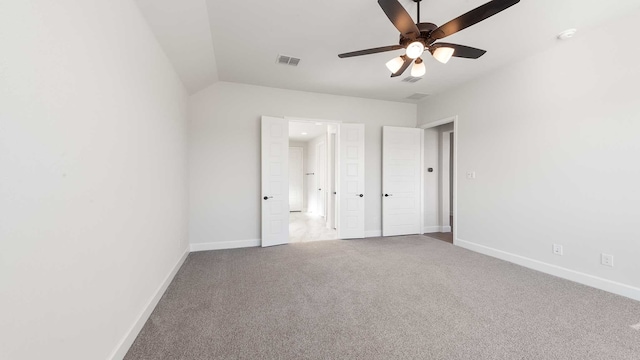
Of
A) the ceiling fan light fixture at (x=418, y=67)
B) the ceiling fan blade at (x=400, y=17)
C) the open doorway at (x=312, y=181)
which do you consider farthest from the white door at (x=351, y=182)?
the ceiling fan blade at (x=400, y=17)

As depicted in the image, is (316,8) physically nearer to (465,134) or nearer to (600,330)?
(465,134)

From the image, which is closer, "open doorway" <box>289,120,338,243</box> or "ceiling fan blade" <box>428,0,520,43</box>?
"ceiling fan blade" <box>428,0,520,43</box>

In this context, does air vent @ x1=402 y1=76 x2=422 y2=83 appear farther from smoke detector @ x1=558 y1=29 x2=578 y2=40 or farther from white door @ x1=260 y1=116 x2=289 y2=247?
white door @ x1=260 y1=116 x2=289 y2=247

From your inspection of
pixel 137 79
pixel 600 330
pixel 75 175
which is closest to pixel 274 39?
pixel 137 79

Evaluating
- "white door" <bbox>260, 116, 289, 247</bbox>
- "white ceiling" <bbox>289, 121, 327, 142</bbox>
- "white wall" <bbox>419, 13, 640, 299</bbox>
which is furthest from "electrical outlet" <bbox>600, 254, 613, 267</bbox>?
"white ceiling" <bbox>289, 121, 327, 142</bbox>

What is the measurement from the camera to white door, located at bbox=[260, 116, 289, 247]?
4.30m

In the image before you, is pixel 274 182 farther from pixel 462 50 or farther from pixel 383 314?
pixel 462 50

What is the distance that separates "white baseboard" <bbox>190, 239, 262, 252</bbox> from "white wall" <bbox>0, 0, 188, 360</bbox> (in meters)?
1.83

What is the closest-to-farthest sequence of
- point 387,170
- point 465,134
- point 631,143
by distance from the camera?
point 631,143 → point 465,134 → point 387,170

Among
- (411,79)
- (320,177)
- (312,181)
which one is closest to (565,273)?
(411,79)

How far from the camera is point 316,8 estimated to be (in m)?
2.38

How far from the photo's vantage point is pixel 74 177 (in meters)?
1.26

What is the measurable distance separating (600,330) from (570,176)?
171 centimetres

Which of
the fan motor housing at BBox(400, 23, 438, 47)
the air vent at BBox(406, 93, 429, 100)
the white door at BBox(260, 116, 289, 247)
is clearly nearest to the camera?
the fan motor housing at BBox(400, 23, 438, 47)
